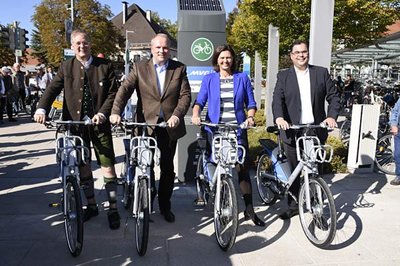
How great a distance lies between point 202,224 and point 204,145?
2.78 feet

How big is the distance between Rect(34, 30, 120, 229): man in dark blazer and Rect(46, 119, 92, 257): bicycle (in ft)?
1.08

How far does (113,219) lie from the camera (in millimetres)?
4293

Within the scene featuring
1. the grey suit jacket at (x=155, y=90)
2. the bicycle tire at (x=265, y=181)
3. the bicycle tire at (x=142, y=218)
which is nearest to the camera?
the bicycle tire at (x=142, y=218)

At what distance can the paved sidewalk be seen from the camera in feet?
11.8

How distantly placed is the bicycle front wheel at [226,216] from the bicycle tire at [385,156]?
4.00m

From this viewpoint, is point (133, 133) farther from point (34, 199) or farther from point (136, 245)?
point (34, 199)

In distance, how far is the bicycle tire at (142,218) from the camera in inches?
139

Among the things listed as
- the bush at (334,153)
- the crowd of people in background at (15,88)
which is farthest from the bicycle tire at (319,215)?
the crowd of people in background at (15,88)

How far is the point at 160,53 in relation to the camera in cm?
404

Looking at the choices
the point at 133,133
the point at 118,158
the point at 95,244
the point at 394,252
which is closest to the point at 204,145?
the point at 133,133

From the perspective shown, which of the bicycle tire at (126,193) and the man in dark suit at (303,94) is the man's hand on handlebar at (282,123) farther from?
the bicycle tire at (126,193)

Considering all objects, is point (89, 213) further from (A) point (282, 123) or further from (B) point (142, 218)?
(A) point (282, 123)

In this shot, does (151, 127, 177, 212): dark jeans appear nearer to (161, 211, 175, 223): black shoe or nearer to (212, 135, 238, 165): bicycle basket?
(161, 211, 175, 223): black shoe

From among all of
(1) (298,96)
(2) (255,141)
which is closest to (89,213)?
(1) (298,96)
